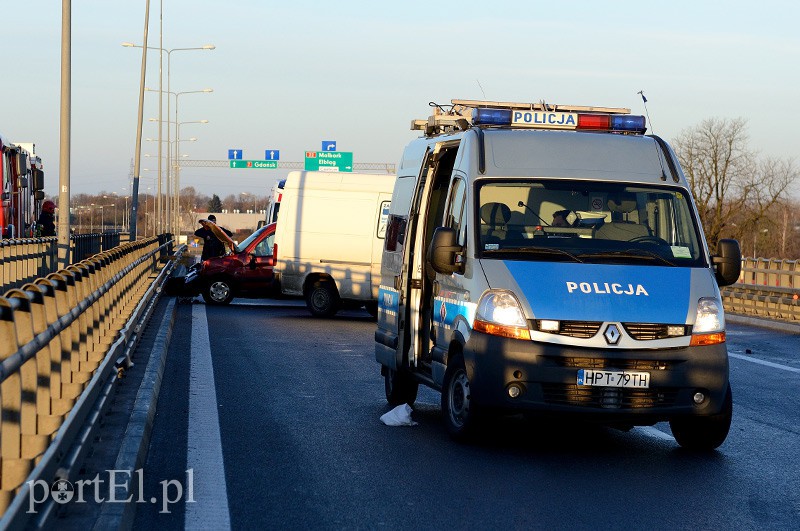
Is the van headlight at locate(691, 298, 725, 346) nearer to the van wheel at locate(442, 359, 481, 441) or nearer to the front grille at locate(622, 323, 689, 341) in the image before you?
the front grille at locate(622, 323, 689, 341)

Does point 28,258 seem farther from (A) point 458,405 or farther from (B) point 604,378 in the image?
(B) point 604,378

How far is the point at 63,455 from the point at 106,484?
688 millimetres

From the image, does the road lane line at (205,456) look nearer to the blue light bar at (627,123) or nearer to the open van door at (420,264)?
the open van door at (420,264)

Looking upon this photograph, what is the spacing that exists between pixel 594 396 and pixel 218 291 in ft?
61.0

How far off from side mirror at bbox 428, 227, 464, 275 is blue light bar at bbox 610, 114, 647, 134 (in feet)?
6.28

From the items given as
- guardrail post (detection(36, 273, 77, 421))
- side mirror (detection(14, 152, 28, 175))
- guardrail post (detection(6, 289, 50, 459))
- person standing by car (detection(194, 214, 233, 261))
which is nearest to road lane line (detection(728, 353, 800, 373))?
guardrail post (detection(36, 273, 77, 421))

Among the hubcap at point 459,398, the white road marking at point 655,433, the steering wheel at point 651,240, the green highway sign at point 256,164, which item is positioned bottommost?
the white road marking at point 655,433

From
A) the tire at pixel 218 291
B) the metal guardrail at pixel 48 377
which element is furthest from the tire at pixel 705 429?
the tire at pixel 218 291

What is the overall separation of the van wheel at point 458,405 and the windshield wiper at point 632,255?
123 centimetres

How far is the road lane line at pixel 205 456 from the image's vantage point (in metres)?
6.76

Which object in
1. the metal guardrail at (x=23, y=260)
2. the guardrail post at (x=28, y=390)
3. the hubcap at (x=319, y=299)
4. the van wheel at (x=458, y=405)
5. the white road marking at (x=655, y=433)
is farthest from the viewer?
the hubcap at (x=319, y=299)

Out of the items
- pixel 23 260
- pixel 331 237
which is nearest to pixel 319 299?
pixel 331 237

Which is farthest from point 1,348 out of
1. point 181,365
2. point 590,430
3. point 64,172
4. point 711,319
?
point 64,172

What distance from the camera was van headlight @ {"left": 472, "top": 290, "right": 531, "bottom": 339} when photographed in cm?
873
